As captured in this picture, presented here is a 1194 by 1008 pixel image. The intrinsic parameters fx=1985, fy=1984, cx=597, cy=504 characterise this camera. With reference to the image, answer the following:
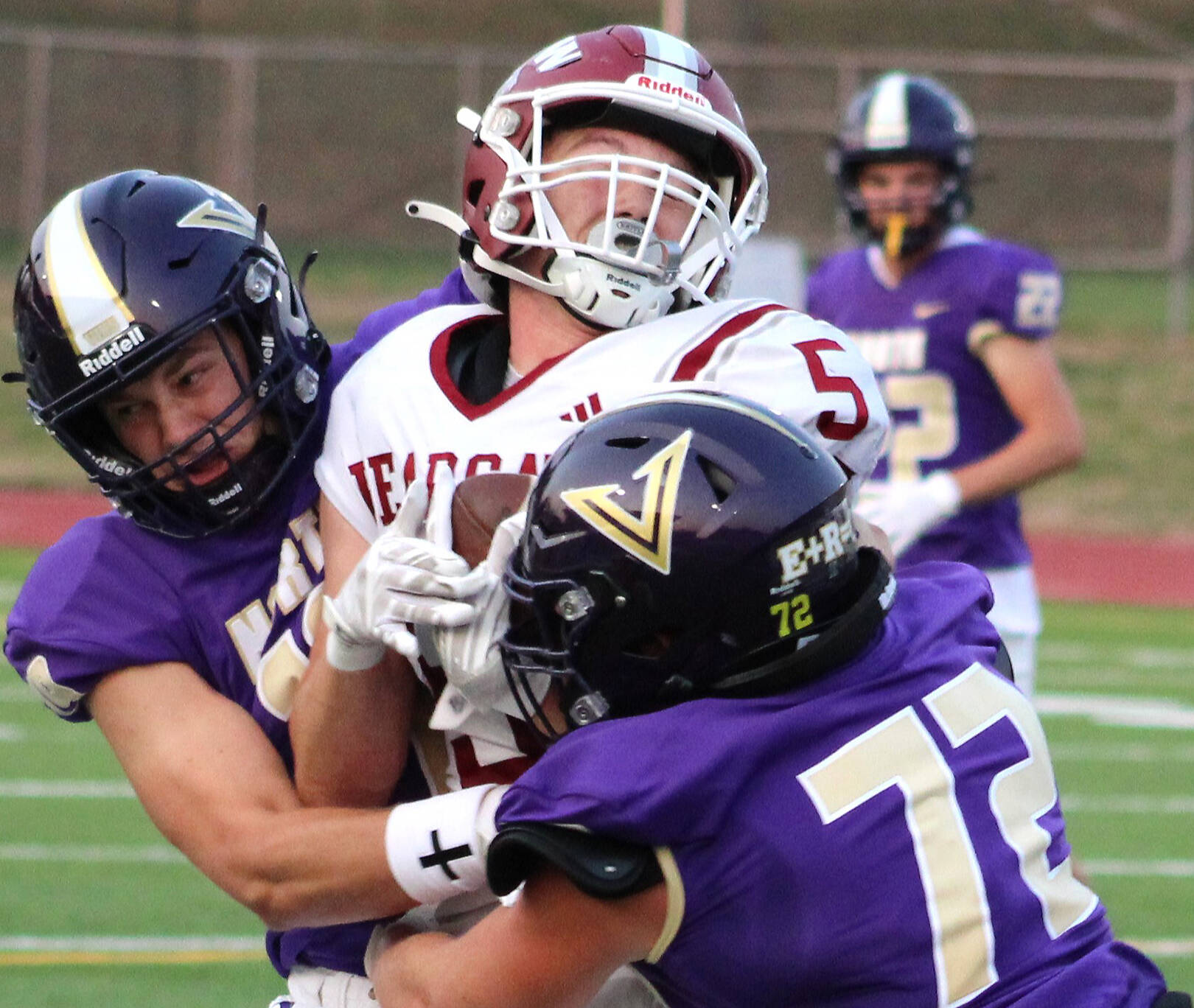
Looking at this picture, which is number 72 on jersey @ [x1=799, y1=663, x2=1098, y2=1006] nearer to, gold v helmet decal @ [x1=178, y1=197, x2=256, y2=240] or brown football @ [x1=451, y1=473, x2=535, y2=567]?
brown football @ [x1=451, y1=473, x2=535, y2=567]

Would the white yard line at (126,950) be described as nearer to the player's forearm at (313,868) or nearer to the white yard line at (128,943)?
the white yard line at (128,943)

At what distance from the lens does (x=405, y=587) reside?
7.56 feet

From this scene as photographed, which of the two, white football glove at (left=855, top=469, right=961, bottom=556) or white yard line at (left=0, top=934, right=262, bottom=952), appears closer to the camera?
white yard line at (left=0, top=934, right=262, bottom=952)

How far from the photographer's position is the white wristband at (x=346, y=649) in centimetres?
243

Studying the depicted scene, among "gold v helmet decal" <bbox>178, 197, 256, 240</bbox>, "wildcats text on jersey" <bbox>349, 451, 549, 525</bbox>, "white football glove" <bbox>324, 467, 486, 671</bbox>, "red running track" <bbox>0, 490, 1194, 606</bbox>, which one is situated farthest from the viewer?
"red running track" <bbox>0, 490, 1194, 606</bbox>

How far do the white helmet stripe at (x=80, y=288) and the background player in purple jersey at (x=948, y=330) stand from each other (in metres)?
3.19

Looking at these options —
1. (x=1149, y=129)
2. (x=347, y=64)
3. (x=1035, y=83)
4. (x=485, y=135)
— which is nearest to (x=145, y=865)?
(x=485, y=135)

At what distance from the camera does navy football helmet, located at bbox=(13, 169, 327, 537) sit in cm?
268

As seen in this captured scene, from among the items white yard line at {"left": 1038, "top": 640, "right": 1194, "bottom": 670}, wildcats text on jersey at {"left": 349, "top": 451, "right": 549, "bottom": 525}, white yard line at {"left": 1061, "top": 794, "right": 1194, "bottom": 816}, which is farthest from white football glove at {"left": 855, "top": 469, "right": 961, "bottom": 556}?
white yard line at {"left": 1038, "top": 640, "right": 1194, "bottom": 670}

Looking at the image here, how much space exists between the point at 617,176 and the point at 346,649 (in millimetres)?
715

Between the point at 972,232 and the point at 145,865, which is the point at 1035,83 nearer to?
the point at 972,232

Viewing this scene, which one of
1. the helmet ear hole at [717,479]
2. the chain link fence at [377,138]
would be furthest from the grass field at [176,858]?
the chain link fence at [377,138]

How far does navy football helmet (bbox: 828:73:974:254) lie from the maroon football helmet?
3.03m

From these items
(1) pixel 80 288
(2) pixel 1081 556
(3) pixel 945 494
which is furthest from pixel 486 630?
(2) pixel 1081 556
